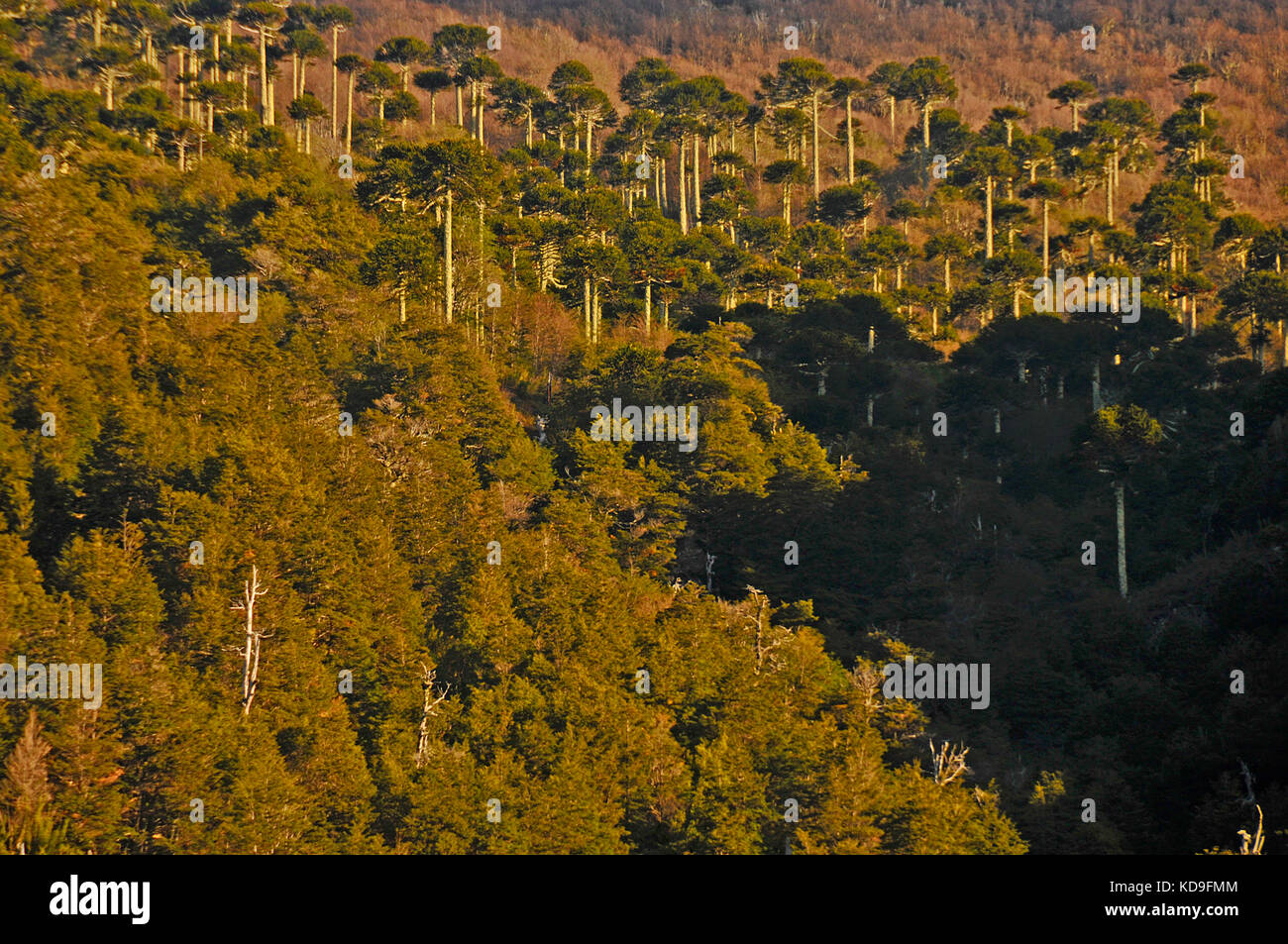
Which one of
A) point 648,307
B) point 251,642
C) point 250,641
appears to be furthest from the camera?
point 648,307

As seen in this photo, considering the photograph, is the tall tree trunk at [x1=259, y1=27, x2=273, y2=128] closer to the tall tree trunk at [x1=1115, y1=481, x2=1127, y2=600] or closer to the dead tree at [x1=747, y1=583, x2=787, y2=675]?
Answer: the dead tree at [x1=747, y1=583, x2=787, y2=675]

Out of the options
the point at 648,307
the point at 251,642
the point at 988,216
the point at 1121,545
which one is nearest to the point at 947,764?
the point at 1121,545

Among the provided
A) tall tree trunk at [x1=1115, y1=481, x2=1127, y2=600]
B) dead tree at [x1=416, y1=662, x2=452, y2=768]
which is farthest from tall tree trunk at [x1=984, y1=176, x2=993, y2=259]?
dead tree at [x1=416, y1=662, x2=452, y2=768]

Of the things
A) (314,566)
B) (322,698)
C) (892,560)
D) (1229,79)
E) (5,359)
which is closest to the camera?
(322,698)

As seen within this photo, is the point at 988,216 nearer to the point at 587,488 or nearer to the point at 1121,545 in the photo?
the point at 1121,545

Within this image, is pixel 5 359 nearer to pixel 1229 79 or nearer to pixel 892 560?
pixel 892 560
